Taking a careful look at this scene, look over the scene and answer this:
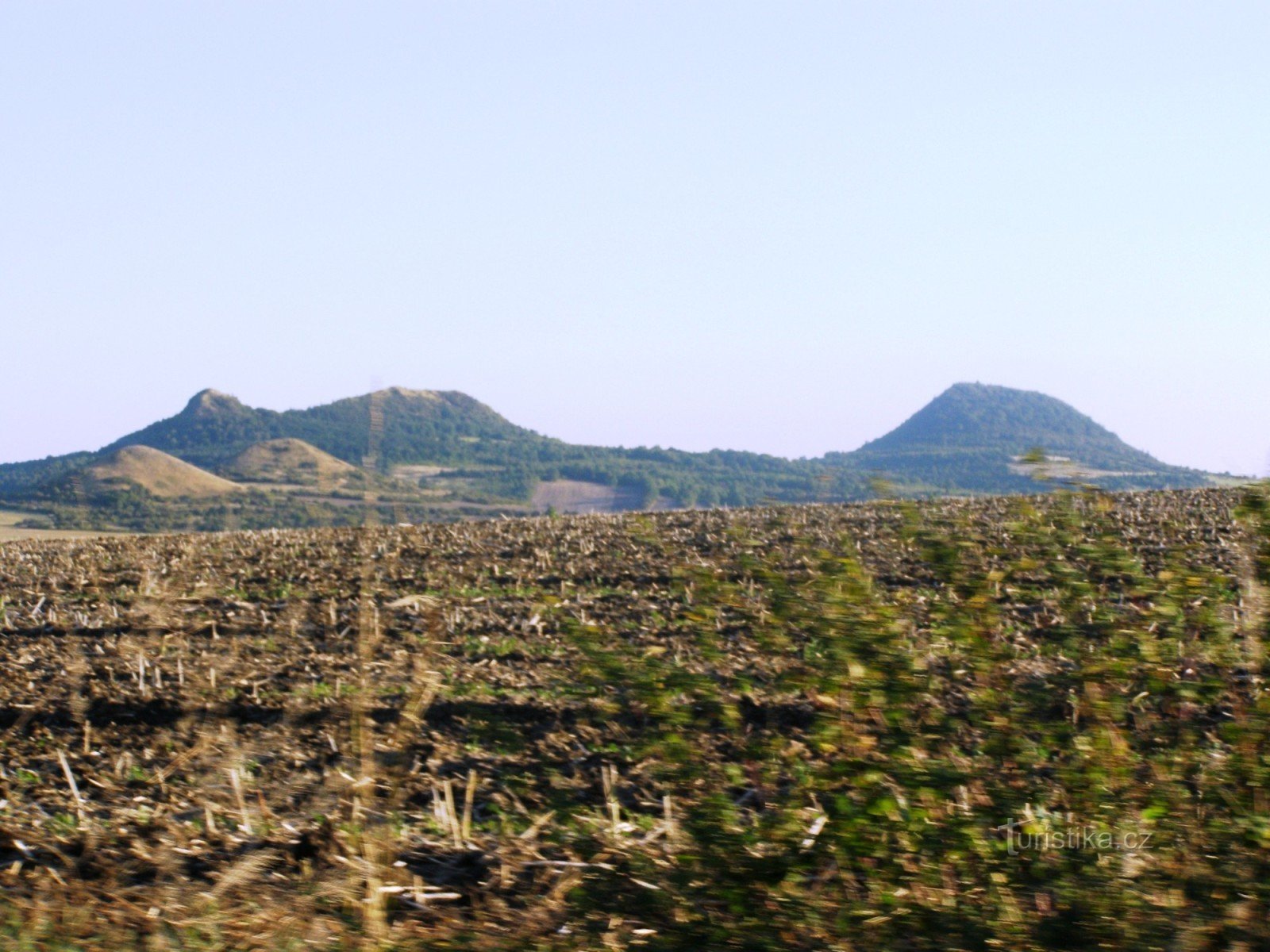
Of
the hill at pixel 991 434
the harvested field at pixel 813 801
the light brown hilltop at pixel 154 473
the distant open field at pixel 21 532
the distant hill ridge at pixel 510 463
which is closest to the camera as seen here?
→ the harvested field at pixel 813 801

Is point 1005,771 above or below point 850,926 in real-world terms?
above

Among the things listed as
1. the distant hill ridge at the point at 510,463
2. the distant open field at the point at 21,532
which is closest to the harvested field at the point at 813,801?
the distant hill ridge at the point at 510,463

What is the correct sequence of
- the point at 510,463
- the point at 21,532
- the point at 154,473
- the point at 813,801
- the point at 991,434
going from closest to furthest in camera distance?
the point at 813,801
the point at 21,532
the point at 154,473
the point at 510,463
the point at 991,434

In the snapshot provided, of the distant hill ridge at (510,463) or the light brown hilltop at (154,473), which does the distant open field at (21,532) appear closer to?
the distant hill ridge at (510,463)

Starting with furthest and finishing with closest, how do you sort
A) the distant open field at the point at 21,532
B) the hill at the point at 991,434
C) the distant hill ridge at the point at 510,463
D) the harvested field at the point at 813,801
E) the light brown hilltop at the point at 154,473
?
the hill at the point at 991,434 < the light brown hilltop at the point at 154,473 < the distant open field at the point at 21,532 < the distant hill ridge at the point at 510,463 < the harvested field at the point at 813,801

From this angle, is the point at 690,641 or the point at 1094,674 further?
the point at 690,641

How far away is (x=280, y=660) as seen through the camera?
36.8 feet

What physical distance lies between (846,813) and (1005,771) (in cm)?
62

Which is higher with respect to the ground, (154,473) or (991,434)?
(991,434)

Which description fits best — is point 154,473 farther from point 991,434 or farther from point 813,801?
point 991,434

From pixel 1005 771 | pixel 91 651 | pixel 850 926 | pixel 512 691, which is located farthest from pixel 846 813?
pixel 91 651

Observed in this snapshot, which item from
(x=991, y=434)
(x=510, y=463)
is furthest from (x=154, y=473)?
(x=991, y=434)

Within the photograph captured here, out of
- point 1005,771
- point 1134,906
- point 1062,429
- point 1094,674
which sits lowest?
point 1134,906

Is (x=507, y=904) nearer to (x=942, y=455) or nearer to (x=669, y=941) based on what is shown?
(x=669, y=941)
